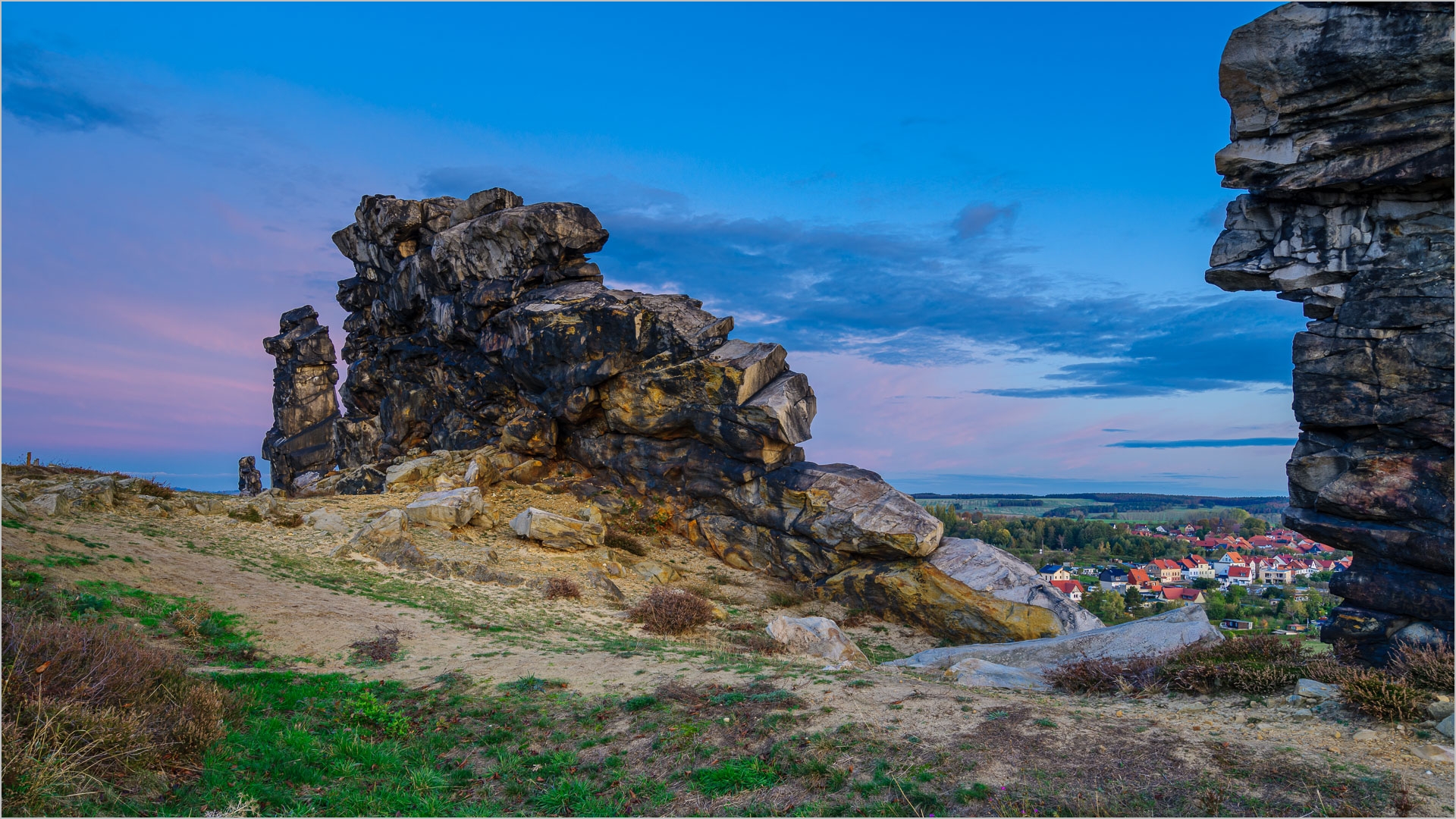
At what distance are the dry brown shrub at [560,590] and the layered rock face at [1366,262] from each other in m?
22.4

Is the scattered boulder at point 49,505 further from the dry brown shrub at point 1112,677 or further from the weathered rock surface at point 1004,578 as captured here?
the weathered rock surface at point 1004,578

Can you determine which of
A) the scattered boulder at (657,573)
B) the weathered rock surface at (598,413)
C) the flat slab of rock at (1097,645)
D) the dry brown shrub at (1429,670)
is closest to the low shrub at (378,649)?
the flat slab of rock at (1097,645)

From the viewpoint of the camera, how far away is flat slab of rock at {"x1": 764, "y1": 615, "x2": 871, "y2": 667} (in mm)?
21062

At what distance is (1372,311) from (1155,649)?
31.1 feet

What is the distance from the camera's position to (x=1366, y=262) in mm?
16531

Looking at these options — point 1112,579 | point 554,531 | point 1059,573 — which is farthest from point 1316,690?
point 1112,579

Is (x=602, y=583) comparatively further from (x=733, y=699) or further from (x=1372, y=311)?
(x=1372, y=311)

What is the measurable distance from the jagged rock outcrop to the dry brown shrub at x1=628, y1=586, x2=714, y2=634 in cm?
5257

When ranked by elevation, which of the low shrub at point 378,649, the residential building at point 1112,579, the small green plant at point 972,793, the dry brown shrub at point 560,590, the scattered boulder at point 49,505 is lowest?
the residential building at point 1112,579

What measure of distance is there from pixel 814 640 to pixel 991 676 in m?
6.74

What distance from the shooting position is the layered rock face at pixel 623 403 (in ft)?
104

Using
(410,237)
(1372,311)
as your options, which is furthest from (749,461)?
(410,237)

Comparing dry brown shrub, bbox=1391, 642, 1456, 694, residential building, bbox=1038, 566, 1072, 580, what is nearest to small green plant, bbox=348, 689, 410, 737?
dry brown shrub, bbox=1391, 642, 1456, 694

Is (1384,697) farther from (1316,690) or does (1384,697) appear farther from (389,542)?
(389,542)
